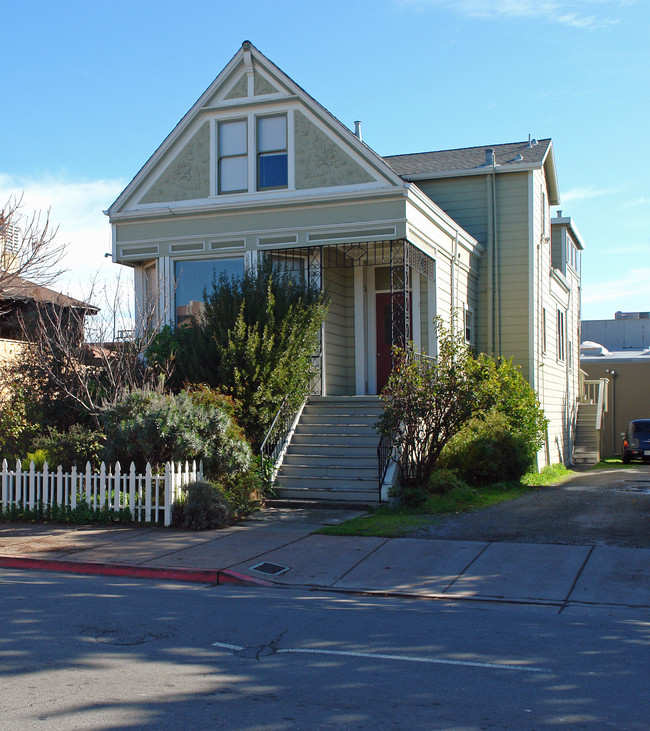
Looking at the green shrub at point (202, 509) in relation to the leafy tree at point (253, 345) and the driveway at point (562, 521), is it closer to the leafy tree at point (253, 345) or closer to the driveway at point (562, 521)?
the leafy tree at point (253, 345)

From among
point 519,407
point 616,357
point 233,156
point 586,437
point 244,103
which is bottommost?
point 586,437

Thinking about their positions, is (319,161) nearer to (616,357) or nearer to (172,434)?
(172,434)

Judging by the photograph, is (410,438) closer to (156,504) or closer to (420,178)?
(156,504)

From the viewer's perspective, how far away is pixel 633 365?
37281 millimetres

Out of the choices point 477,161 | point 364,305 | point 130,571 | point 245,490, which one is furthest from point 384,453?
point 477,161

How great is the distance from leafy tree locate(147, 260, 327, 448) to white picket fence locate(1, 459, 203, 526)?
7.23ft

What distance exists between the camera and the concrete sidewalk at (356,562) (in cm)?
867

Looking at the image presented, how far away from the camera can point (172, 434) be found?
12.7 m

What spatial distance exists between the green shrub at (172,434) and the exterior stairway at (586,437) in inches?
734

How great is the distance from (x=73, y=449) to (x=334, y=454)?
4.76 m

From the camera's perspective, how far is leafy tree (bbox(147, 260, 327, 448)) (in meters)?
14.7

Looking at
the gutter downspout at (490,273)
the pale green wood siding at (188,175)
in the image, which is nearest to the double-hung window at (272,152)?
the pale green wood siding at (188,175)

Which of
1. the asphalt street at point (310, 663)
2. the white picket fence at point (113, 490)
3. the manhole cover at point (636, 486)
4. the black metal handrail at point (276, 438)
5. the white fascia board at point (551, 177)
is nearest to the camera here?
the asphalt street at point (310, 663)

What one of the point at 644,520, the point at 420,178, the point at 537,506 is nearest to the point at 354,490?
the point at 537,506
